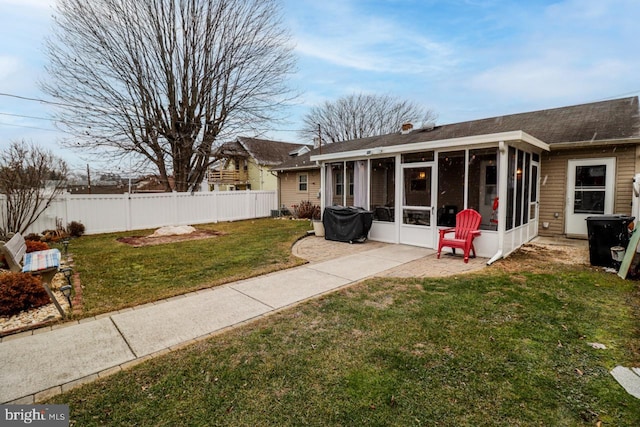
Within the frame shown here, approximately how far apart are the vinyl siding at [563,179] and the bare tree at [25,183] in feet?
47.9

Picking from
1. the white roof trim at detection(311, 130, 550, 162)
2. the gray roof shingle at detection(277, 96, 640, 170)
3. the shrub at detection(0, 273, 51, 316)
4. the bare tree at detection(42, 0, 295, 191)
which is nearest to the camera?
the shrub at detection(0, 273, 51, 316)

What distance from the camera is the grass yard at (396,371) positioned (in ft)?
6.76

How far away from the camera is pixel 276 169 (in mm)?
17016

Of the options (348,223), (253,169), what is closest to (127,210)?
(348,223)

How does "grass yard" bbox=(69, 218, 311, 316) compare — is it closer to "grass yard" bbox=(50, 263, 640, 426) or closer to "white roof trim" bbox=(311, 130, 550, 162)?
"grass yard" bbox=(50, 263, 640, 426)

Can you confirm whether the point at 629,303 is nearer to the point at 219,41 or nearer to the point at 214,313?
the point at 214,313

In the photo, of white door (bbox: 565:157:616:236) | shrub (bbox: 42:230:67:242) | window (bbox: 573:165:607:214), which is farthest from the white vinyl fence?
window (bbox: 573:165:607:214)

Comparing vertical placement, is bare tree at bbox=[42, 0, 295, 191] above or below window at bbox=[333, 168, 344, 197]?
above

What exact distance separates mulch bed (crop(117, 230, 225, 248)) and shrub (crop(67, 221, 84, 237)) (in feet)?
5.38

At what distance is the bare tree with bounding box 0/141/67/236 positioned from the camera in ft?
27.0

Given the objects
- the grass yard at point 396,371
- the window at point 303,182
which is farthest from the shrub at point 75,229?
the grass yard at point 396,371

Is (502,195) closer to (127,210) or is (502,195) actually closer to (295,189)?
(295,189)

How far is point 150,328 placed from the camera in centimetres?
343

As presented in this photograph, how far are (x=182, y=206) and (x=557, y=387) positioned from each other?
13.3 m
